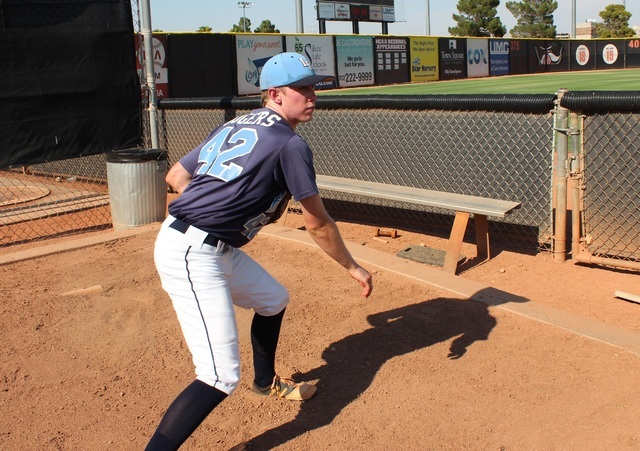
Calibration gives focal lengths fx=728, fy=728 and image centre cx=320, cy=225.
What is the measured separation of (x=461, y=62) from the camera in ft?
118

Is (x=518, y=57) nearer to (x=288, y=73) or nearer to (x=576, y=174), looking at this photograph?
(x=576, y=174)

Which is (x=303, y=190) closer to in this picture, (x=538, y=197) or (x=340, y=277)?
(x=340, y=277)

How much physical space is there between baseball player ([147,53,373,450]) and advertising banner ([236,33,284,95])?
19.8 meters

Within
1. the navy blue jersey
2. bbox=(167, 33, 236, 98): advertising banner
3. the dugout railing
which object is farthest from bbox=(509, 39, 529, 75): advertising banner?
the navy blue jersey

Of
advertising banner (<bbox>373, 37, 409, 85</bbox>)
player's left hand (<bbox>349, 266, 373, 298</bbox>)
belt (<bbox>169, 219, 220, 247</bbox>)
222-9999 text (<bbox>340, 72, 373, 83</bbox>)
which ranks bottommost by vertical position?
player's left hand (<bbox>349, 266, 373, 298</bbox>)

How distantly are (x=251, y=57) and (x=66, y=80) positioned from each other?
53.9ft

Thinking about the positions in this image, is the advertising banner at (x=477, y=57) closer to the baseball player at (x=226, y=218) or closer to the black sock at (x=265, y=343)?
the black sock at (x=265, y=343)

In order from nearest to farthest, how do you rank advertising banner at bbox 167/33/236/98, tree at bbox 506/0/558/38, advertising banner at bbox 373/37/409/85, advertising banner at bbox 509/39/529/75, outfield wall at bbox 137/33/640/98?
advertising banner at bbox 167/33/236/98 → outfield wall at bbox 137/33/640/98 → advertising banner at bbox 373/37/409/85 → advertising banner at bbox 509/39/529/75 → tree at bbox 506/0/558/38

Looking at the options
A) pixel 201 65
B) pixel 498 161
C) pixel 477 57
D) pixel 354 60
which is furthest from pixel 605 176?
pixel 477 57

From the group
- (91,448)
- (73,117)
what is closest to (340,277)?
(91,448)

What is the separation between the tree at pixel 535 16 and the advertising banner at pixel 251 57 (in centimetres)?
4757

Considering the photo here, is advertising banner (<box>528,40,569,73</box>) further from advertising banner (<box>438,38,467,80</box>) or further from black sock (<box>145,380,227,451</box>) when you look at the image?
black sock (<box>145,380,227,451</box>)

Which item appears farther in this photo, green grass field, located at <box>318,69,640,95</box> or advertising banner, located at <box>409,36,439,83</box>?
advertising banner, located at <box>409,36,439,83</box>

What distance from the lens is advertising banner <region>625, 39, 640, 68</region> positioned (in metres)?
43.0
